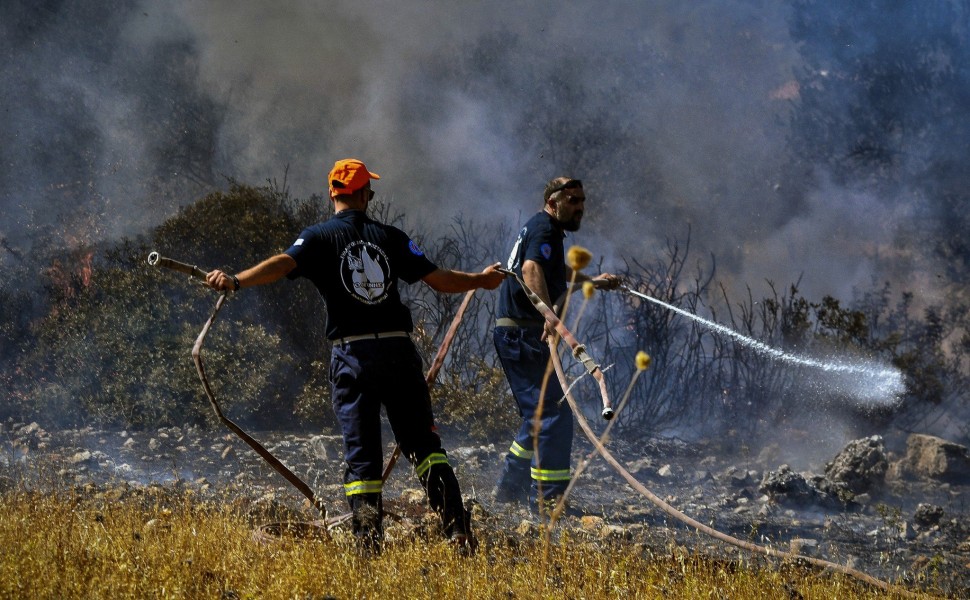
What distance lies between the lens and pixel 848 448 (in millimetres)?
7188

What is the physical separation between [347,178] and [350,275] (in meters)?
0.44

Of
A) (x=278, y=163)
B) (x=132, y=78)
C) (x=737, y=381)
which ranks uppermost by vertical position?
(x=132, y=78)

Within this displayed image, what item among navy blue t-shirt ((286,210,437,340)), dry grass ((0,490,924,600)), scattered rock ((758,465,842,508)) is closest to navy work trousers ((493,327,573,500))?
dry grass ((0,490,924,600))

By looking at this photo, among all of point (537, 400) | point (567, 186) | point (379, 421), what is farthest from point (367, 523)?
point (567, 186)

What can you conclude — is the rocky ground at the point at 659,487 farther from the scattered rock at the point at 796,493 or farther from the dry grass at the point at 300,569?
the dry grass at the point at 300,569

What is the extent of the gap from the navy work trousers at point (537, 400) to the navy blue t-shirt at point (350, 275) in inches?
61.9

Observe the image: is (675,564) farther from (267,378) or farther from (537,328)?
(267,378)

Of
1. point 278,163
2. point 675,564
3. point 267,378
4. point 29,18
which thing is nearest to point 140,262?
point 267,378

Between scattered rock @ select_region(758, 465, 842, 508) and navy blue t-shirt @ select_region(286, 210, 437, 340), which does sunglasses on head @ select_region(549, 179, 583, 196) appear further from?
scattered rock @ select_region(758, 465, 842, 508)

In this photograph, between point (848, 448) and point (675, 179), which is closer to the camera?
point (848, 448)

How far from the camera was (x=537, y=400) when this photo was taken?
5398 millimetres

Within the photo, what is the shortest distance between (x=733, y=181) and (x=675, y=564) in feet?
27.5

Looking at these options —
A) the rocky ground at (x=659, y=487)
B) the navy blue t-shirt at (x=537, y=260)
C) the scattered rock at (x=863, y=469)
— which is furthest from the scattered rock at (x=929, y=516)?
the navy blue t-shirt at (x=537, y=260)

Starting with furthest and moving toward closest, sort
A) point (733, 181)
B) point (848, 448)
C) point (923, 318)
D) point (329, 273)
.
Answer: point (733, 181) < point (923, 318) < point (848, 448) < point (329, 273)
